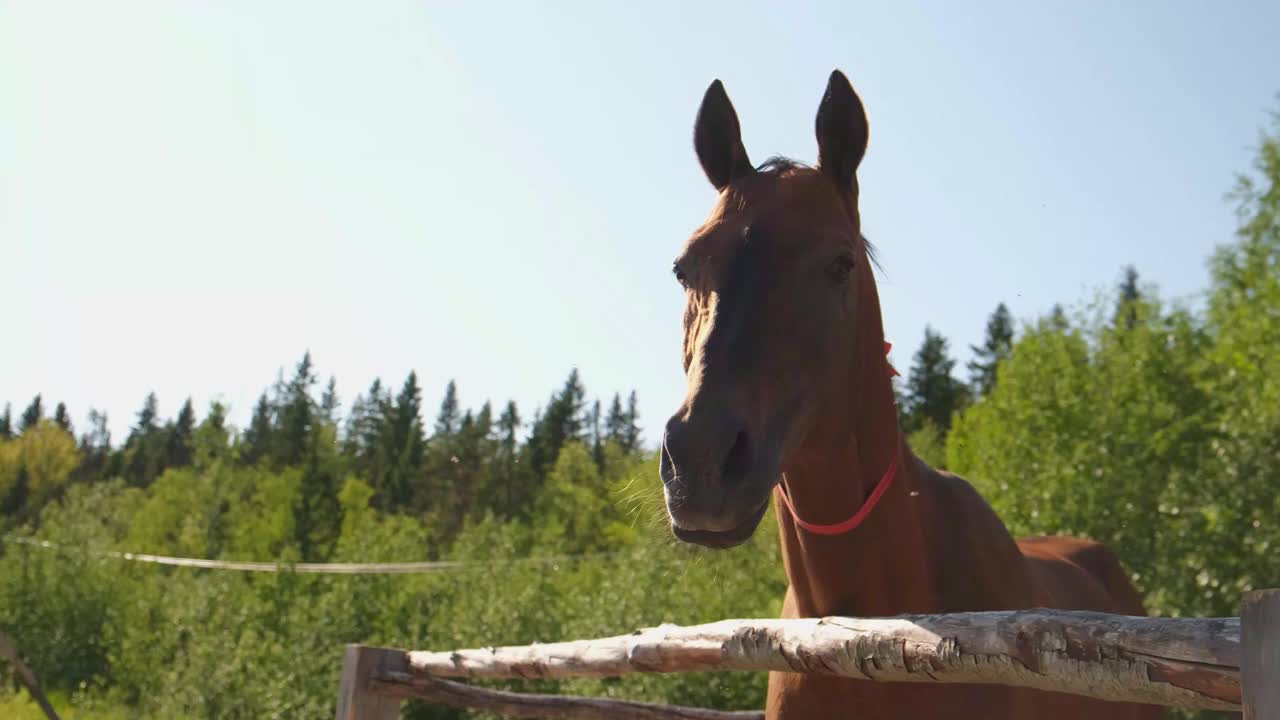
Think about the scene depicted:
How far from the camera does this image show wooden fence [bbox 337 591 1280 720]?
1404mm

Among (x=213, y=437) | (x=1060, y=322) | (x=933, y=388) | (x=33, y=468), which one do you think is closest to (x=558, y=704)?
(x=1060, y=322)

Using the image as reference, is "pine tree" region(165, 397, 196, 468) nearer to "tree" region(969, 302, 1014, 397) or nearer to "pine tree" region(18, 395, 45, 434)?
"pine tree" region(18, 395, 45, 434)

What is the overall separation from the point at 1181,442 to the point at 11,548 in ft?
98.8

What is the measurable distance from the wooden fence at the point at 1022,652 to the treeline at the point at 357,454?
40.5m

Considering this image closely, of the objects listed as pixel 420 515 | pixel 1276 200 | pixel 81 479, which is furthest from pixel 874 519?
pixel 81 479

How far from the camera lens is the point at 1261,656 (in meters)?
1.36

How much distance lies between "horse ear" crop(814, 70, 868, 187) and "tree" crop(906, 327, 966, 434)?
6005 centimetres

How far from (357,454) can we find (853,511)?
246 ft

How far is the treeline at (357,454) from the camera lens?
168ft

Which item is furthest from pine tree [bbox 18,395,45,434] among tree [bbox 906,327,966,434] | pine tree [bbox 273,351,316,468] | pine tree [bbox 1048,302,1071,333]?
pine tree [bbox 1048,302,1071,333]

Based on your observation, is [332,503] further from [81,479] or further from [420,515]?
[81,479]

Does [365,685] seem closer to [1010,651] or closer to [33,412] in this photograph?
[1010,651]

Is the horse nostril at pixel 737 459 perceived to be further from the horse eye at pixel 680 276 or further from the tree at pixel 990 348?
the tree at pixel 990 348

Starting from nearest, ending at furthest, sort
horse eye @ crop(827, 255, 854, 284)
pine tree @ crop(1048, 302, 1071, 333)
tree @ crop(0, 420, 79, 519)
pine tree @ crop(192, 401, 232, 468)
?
horse eye @ crop(827, 255, 854, 284) → pine tree @ crop(1048, 302, 1071, 333) → pine tree @ crop(192, 401, 232, 468) → tree @ crop(0, 420, 79, 519)
